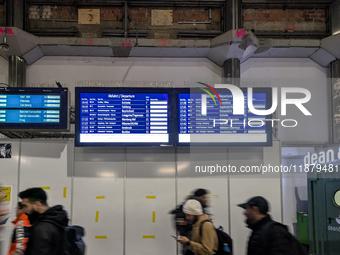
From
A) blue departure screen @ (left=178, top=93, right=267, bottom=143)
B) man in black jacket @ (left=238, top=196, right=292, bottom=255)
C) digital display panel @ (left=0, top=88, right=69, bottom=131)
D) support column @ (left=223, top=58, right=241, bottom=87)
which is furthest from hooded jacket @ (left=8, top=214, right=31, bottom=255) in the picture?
support column @ (left=223, top=58, right=241, bottom=87)

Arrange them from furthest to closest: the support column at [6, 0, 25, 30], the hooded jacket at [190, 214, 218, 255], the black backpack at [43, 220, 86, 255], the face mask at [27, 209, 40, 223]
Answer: the support column at [6, 0, 25, 30] < the hooded jacket at [190, 214, 218, 255] < the face mask at [27, 209, 40, 223] < the black backpack at [43, 220, 86, 255]

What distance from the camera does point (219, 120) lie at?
5645 millimetres

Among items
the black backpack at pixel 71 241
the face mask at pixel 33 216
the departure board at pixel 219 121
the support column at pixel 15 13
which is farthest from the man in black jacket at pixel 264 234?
the support column at pixel 15 13

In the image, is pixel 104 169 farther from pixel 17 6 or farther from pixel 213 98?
pixel 17 6

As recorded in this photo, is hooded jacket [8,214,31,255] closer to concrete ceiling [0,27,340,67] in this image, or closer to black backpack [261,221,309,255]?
black backpack [261,221,309,255]

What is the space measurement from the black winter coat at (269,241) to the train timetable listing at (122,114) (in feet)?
8.96

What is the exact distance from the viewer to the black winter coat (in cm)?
296

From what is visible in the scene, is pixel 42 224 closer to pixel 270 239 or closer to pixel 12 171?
pixel 270 239

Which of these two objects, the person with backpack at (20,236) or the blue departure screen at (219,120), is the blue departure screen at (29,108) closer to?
the blue departure screen at (219,120)

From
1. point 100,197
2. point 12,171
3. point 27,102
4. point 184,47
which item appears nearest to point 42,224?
point 100,197

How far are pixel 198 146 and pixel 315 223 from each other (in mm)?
3059

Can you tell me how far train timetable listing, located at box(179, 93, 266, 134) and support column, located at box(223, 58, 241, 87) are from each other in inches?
60.4

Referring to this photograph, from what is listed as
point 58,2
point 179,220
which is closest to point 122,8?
point 58,2

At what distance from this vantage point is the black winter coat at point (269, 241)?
9.72 feet
